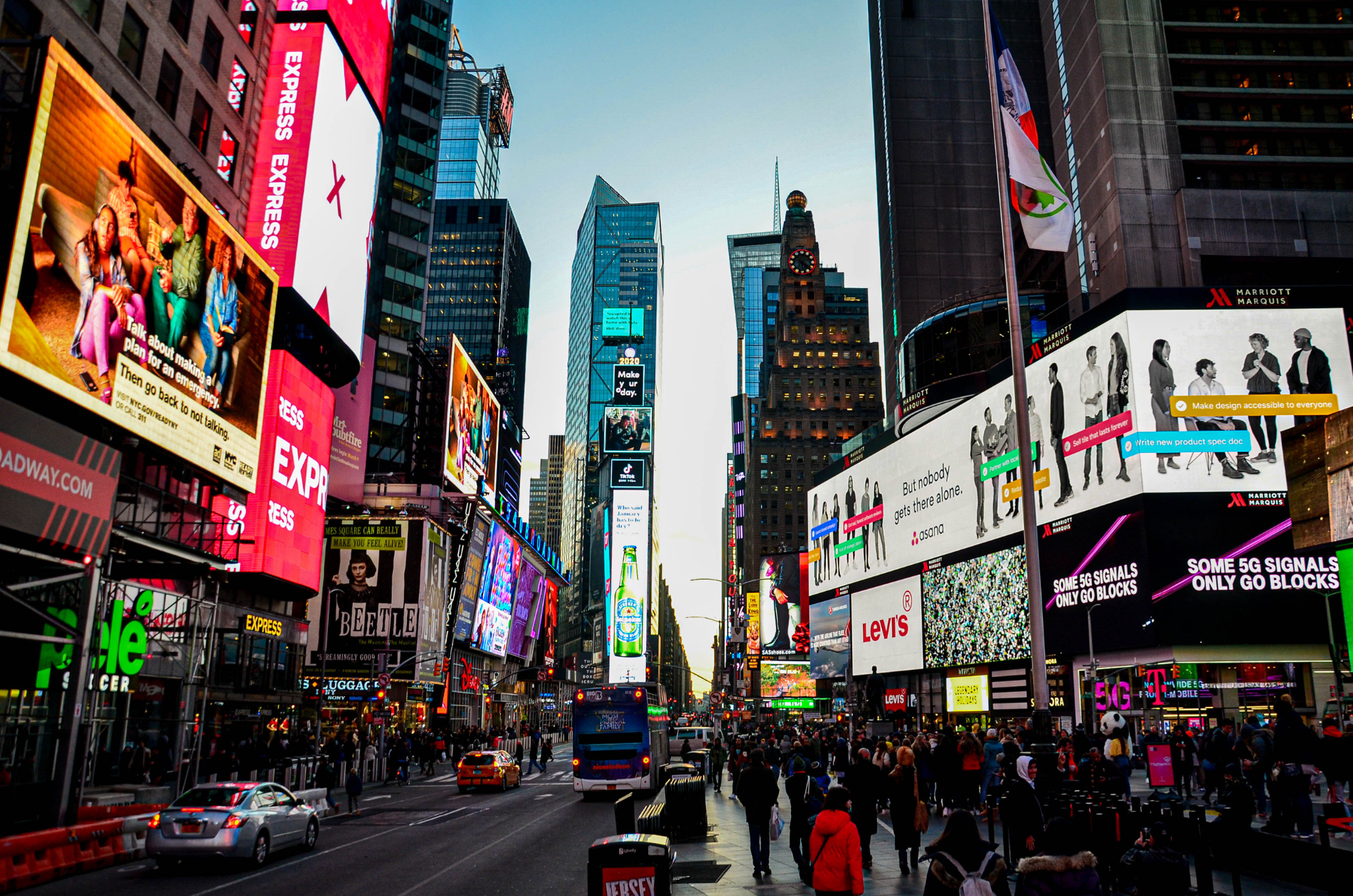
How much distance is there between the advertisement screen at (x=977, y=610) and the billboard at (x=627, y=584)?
392 feet

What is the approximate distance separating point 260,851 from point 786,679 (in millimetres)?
102569

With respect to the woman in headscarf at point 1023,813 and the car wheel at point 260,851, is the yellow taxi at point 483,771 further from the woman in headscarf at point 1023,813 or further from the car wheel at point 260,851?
the woman in headscarf at point 1023,813

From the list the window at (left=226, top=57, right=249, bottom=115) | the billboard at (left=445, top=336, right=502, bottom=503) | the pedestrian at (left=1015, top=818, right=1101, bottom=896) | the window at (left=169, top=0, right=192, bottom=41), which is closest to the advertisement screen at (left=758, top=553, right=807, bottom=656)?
the billboard at (left=445, top=336, right=502, bottom=503)

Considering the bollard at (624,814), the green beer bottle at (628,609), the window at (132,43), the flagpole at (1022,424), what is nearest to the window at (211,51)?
the window at (132,43)

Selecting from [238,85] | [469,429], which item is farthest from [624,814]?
[469,429]

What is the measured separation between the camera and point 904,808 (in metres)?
14.9

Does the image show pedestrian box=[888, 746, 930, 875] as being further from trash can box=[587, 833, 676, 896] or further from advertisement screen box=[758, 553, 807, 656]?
advertisement screen box=[758, 553, 807, 656]

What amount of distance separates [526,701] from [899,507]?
68.9m

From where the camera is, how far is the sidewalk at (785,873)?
1310cm

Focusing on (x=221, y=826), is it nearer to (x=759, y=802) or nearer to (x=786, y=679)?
(x=759, y=802)

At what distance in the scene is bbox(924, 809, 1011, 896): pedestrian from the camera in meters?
7.55

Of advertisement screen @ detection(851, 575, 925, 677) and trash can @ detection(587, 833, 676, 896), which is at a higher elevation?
advertisement screen @ detection(851, 575, 925, 677)

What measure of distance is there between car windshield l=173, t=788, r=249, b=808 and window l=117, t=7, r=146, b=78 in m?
23.4

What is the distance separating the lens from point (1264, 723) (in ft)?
155
